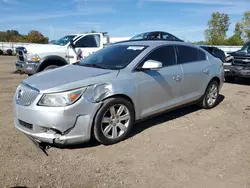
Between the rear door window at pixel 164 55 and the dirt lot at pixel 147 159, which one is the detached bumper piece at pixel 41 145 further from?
the rear door window at pixel 164 55

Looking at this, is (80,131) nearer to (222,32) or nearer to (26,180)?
(26,180)

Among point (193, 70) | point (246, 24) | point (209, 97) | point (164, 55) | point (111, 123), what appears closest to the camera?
point (111, 123)

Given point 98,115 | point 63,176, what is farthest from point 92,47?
point 63,176

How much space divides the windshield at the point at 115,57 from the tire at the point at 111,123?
69cm

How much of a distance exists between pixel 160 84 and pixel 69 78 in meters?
1.68

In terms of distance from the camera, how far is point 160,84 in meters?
4.87

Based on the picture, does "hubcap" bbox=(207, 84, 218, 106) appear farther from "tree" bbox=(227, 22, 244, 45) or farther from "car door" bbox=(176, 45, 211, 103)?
"tree" bbox=(227, 22, 244, 45)

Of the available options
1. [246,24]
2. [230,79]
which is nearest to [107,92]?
[230,79]

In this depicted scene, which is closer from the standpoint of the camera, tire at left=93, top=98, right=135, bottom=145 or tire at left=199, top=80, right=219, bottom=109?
tire at left=93, top=98, right=135, bottom=145

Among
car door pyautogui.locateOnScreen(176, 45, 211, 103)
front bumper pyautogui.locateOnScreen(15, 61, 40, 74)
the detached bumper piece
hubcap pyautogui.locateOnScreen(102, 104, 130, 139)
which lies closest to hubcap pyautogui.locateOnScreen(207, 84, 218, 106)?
car door pyautogui.locateOnScreen(176, 45, 211, 103)

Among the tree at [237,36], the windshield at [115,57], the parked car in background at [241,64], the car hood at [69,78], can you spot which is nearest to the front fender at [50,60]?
the windshield at [115,57]

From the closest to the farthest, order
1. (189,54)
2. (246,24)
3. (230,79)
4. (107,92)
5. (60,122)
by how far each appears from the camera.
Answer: (60,122), (107,92), (189,54), (230,79), (246,24)

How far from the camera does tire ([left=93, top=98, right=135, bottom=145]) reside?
3.99 m

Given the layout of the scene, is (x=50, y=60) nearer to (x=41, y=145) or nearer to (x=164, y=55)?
(x=164, y=55)
